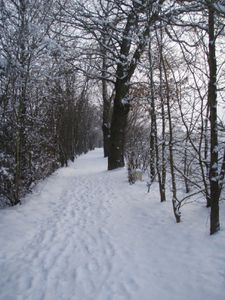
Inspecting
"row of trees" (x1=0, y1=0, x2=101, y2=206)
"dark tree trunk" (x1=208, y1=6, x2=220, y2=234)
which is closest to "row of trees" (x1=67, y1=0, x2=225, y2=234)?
"dark tree trunk" (x1=208, y1=6, x2=220, y2=234)

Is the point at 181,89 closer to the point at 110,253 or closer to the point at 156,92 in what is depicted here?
the point at 156,92

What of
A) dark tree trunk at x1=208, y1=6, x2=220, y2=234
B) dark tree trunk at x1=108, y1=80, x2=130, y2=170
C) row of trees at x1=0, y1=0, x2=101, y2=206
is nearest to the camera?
dark tree trunk at x1=208, y1=6, x2=220, y2=234

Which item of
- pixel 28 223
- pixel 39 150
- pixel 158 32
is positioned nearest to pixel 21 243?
pixel 28 223

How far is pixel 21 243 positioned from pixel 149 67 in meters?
4.30

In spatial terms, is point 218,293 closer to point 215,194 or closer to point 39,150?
point 215,194

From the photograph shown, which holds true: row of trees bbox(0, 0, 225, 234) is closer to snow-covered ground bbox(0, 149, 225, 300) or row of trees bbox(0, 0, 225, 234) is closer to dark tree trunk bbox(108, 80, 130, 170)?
snow-covered ground bbox(0, 149, 225, 300)

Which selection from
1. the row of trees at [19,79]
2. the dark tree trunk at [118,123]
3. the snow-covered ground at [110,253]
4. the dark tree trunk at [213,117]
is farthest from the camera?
the dark tree trunk at [118,123]

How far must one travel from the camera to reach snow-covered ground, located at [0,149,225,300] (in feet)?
10.2

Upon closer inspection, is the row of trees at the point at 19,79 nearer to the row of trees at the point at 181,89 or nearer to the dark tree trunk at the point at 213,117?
the row of trees at the point at 181,89

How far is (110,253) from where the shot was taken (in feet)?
13.4

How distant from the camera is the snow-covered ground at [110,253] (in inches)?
122

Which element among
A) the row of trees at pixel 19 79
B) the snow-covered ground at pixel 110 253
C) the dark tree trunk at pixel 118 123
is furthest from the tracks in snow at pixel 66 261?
the dark tree trunk at pixel 118 123

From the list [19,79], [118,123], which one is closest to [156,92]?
[19,79]

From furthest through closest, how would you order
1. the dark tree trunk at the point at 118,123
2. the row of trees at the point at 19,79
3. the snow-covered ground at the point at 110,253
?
the dark tree trunk at the point at 118,123, the row of trees at the point at 19,79, the snow-covered ground at the point at 110,253
